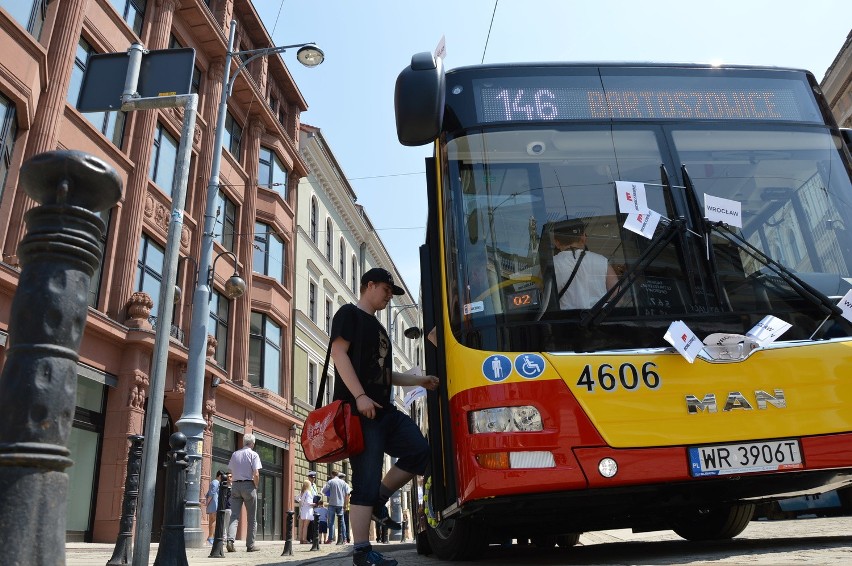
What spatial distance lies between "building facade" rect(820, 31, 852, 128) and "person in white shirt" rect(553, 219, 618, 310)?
32150 mm

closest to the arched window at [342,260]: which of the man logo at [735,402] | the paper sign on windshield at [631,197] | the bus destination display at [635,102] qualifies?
the bus destination display at [635,102]

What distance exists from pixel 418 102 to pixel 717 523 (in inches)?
175

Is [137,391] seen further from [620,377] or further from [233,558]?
[620,377]

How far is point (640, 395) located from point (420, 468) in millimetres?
1431

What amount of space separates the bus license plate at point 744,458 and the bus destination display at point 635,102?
2217 millimetres

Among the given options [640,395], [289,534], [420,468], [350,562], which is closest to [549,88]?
[640,395]

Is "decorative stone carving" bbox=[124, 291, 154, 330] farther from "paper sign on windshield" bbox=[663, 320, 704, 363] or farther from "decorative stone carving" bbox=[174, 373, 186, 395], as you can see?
"paper sign on windshield" bbox=[663, 320, 704, 363]

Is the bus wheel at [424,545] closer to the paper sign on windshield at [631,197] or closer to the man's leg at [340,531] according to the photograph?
the paper sign on windshield at [631,197]

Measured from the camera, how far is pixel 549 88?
5121 mm

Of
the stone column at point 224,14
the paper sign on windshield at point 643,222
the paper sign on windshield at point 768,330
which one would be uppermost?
the stone column at point 224,14

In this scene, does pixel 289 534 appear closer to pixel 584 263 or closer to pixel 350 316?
pixel 350 316

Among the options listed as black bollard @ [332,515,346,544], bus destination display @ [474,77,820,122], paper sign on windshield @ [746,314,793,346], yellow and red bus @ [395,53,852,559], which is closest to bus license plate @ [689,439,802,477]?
yellow and red bus @ [395,53,852,559]

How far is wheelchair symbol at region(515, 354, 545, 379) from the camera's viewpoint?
412 centimetres

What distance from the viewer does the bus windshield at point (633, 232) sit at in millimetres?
4336
